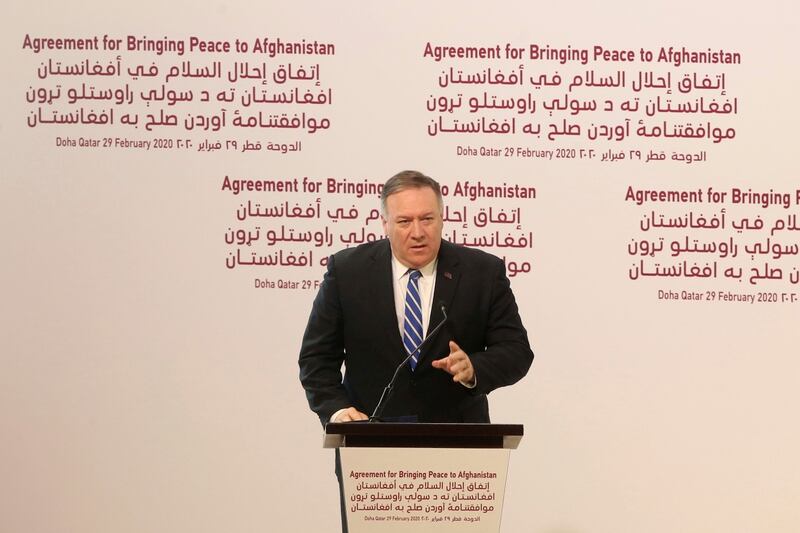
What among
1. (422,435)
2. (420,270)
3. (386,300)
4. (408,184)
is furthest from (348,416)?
(408,184)

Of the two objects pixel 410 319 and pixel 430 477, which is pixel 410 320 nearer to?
pixel 410 319

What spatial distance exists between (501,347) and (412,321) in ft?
0.89

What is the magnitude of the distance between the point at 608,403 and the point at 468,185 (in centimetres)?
107

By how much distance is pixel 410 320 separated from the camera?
305cm

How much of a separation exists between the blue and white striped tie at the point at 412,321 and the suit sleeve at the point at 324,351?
0.67 ft

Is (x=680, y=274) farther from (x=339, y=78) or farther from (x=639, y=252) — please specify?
(x=339, y=78)

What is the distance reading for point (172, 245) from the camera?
425 cm

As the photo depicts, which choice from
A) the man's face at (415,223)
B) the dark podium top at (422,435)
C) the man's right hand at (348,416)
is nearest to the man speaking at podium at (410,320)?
the man's face at (415,223)

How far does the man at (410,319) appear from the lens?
2990mm

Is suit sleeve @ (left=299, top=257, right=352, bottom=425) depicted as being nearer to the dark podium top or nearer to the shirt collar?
the shirt collar

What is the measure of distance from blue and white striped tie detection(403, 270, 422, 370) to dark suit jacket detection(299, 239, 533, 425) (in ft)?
0.10

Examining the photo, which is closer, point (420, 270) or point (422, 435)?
point (422, 435)

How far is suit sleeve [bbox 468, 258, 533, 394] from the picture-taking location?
113 inches

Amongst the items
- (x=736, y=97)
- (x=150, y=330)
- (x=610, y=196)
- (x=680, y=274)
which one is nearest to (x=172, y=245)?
(x=150, y=330)
